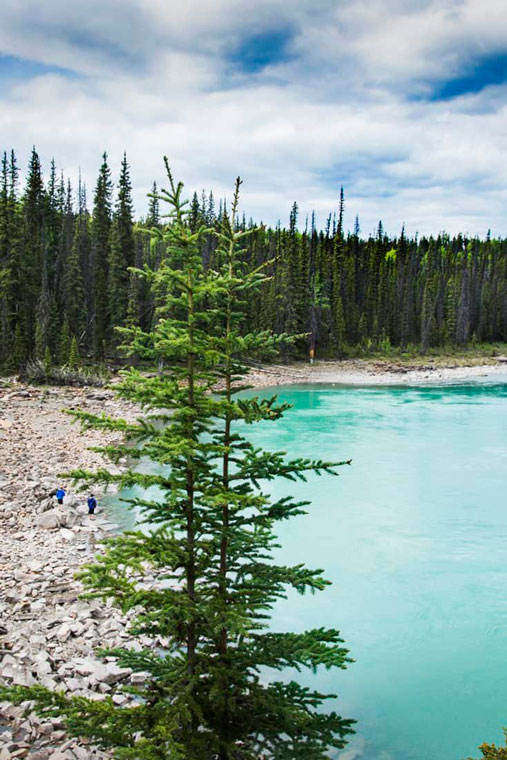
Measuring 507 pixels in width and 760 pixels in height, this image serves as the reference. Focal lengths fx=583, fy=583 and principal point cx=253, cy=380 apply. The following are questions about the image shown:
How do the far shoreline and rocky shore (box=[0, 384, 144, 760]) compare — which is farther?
the far shoreline

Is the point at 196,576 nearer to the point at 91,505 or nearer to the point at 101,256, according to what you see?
the point at 91,505

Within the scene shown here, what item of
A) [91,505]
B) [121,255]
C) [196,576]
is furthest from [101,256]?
[196,576]

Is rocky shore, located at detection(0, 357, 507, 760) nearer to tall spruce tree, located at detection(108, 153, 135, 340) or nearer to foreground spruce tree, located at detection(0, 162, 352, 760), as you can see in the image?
foreground spruce tree, located at detection(0, 162, 352, 760)

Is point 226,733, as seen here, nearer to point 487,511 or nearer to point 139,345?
point 139,345

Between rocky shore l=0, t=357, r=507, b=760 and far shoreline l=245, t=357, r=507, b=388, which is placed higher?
far shoreline l=245, t=357, r=507, b=388

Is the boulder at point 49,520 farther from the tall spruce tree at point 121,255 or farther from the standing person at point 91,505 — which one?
the tall spruce tree at point 121,255

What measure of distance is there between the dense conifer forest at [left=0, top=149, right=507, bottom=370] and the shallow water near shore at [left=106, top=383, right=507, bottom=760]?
24.0 ft

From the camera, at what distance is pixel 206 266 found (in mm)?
69812

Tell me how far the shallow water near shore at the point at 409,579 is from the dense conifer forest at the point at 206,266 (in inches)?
288

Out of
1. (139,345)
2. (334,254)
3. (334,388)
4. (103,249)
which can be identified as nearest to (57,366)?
(103,249)

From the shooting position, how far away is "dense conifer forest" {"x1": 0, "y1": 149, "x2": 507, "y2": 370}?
42719 millimetres

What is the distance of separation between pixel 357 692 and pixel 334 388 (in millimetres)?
39061

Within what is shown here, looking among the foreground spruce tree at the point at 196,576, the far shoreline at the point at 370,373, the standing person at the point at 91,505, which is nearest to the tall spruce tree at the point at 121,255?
the far shoreline at the point at 370,373

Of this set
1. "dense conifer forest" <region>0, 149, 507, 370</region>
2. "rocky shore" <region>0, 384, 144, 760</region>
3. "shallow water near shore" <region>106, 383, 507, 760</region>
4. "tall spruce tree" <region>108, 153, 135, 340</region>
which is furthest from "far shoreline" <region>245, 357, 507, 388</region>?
"rocky shore" <region>0, 384, 144, 760</region>
